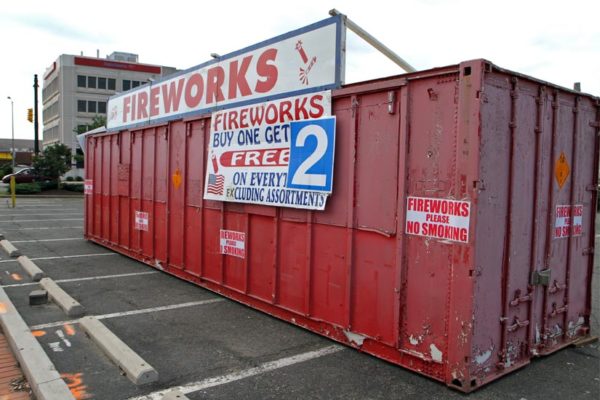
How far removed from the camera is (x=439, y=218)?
445 cm

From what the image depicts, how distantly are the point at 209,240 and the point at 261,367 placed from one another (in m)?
3.49

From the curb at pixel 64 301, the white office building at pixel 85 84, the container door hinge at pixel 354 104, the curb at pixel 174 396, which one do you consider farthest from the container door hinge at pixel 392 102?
the white office building at pixel 85 84

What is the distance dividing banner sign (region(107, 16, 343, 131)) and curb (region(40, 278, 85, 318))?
3579mm

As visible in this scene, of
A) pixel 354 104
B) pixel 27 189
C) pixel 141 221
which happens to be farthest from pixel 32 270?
pixel 27 189

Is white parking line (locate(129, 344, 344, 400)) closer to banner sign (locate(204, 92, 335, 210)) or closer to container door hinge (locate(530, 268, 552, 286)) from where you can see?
banner sign (locate(204, 92, 335, 210))

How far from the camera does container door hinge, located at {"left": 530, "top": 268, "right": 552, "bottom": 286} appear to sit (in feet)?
16.4

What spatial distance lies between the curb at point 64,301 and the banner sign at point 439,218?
14.8ft

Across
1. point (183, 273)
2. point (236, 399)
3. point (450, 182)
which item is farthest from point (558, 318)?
point (183, 273)

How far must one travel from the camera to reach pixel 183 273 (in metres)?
8.67

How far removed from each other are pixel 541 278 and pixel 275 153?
3487mm

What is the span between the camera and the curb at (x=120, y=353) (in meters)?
4.38

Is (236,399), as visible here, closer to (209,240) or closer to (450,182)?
(450,182)

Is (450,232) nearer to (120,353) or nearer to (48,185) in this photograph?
(120,353)

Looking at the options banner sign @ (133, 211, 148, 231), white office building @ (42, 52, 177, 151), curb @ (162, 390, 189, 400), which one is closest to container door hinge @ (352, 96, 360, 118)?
curb @ (162, 390, 189, 400)
